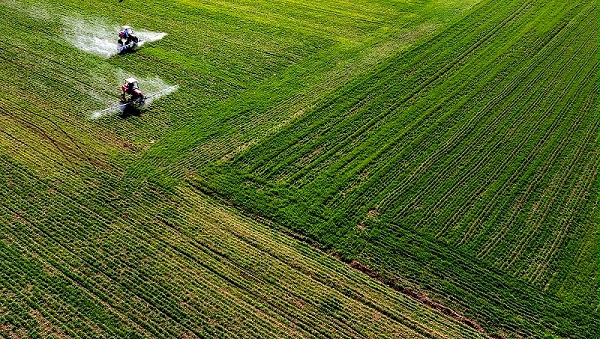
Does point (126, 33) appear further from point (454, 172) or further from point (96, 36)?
point (454, 172)

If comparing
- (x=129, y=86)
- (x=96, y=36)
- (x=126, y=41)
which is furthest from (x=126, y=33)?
(x=129, y=86)

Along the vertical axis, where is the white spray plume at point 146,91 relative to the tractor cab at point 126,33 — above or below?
below

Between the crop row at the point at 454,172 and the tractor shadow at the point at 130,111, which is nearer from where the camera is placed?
the crop row at the point at 454,172

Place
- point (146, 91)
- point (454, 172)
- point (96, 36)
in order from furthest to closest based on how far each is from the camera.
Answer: point (96, 36) → point (146, 91) → point (454, 172)

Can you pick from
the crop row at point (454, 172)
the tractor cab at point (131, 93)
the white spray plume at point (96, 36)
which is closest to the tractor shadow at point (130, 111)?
the tractor cab at point (131, 93)

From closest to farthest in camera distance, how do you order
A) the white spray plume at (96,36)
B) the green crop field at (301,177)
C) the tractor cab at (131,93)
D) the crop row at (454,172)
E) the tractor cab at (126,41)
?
the green crop field at (301,177)
the crop row at (454,172)
the tractor cab at (131,93)
the tractor cab at (126,41)
the white spray plume at (96,36)

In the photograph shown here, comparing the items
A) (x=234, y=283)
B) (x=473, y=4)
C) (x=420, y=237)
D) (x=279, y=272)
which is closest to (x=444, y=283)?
(x=420, y=237)

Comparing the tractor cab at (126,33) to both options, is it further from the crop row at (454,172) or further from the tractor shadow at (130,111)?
the crop row at (454,172)

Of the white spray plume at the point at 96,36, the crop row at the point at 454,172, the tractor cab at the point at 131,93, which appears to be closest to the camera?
the crop row at the point at 454,172

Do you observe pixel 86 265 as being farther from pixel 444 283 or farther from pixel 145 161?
pixel 444 283
